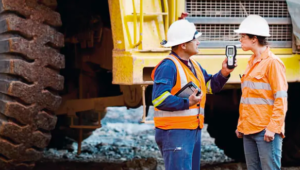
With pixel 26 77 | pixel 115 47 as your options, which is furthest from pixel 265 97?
pixel 26 77

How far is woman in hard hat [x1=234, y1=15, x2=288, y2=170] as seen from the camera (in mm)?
4438

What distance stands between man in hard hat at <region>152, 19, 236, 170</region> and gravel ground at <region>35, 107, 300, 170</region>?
79.8 inches

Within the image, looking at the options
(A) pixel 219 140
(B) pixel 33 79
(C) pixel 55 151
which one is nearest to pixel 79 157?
(C) pixel 55 151

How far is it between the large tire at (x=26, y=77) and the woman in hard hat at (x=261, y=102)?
1.88m

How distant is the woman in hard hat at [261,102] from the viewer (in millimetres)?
4438

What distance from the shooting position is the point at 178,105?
4.23m

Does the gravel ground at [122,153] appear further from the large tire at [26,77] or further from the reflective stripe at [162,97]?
the reflective stripe at [162,97]

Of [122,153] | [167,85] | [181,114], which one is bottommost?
[122,153]

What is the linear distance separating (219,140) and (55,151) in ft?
7.66

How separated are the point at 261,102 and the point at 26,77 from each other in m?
2.13

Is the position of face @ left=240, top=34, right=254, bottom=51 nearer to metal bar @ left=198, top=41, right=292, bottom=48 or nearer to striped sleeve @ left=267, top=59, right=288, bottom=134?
striped sleeve @ left=267, top=59, right=288, bottom=134

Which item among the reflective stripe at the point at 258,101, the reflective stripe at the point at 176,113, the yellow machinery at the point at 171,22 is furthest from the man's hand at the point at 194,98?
the yellow machinery at the point at 171,22

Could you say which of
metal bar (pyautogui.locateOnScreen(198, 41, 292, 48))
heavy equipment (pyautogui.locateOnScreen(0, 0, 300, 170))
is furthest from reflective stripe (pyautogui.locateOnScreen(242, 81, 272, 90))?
metal bar (pyautogui.locateOnScreen(198, 41, 292, 48))

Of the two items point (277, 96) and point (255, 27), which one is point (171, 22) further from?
point (277, 96)
